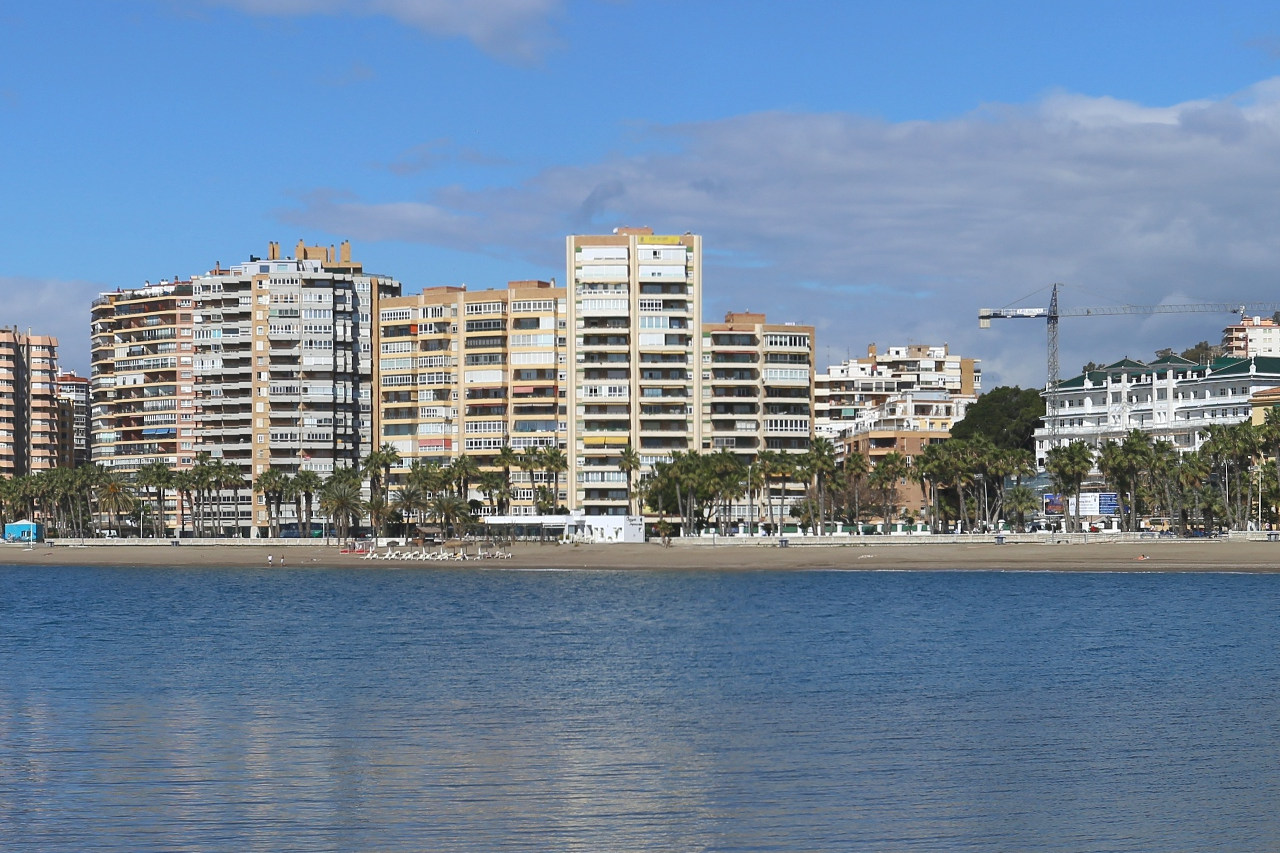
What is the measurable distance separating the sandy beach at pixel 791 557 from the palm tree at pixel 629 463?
13879mm

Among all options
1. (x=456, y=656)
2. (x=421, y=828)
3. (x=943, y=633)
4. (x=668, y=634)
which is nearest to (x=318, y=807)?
(x=421, y=828)

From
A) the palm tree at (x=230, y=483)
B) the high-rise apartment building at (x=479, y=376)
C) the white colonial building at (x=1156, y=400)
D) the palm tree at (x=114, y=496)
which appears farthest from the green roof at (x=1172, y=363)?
the palm tree at (x=114, y=496)

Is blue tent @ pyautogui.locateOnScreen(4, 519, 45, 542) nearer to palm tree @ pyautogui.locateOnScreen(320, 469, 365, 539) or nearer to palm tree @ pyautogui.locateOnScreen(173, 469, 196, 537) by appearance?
palm tree @ pyautogui.locateOnScreen(173, 469, 196, 537)

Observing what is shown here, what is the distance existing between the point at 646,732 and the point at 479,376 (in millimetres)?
140861

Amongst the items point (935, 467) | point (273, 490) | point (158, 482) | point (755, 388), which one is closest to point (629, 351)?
point (755, 388)

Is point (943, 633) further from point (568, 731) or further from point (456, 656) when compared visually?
point (568, 731)

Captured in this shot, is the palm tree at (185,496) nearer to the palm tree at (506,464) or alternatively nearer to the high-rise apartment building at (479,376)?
the high-rise apartment building at (479,376)

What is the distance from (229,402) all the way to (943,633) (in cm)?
13931

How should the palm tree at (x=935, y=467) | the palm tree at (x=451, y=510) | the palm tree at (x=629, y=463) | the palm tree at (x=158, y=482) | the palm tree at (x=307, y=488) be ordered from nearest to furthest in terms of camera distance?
the palm tree at (x=935, y=467), the palm tree at (x=451, y=510), the palm tree at (x=629, y=463), the palm tree at (x=307, y=488), the palm tree at (x=158, y=482)

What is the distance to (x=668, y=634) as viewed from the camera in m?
62.2

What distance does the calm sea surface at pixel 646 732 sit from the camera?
988 inches

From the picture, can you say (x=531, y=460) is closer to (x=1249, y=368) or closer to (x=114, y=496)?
(x=114, y=496)

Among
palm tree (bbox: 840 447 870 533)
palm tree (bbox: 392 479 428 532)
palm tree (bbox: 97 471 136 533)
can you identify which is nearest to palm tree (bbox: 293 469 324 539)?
palm tree (bbox: 392 479 428 532)

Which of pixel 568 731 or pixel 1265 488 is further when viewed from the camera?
pixel 1265 488
